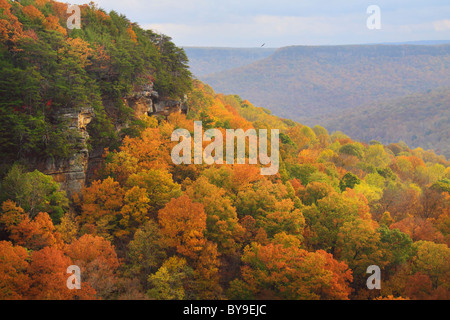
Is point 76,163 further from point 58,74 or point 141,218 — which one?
point 58,74

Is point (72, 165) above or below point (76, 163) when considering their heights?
below

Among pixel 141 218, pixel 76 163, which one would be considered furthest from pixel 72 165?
pixel 141 218

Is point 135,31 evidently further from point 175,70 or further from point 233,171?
point 233,171

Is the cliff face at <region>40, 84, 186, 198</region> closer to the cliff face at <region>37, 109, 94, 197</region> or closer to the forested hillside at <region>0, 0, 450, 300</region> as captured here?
the cliff face at <region>37, 109, 94, 197</region>

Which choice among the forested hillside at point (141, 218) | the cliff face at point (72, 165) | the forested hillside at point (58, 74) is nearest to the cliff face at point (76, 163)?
the cliff face at point (72, 165)

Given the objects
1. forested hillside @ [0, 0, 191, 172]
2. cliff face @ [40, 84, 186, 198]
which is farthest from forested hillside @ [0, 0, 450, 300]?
cliff face @ [40, 84, 186, 198]

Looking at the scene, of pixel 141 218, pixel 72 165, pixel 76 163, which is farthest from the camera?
pixel 76 163

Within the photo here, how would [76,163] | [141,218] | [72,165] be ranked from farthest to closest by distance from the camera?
[76,163]
[72,165]
[141,218]
